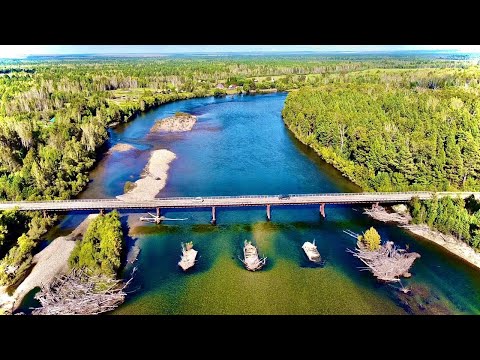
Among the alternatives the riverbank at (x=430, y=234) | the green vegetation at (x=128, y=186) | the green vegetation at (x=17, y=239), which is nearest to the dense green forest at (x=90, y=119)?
the green vegetation at (x=17, y=239)

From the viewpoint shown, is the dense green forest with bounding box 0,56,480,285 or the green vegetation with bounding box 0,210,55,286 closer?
the green vegetation with bounding box 0,210,55,286

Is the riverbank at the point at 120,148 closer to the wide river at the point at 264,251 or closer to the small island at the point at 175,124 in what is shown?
the wide river at the point at 264,251

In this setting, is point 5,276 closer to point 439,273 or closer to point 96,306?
point 96,306

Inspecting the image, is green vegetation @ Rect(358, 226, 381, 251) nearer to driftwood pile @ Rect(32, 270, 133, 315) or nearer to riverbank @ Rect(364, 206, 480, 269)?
riverbank @ Rect(364, 206, 480, 269)

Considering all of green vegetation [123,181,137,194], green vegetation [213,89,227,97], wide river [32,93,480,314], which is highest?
green vegetation [213,89,227,97]

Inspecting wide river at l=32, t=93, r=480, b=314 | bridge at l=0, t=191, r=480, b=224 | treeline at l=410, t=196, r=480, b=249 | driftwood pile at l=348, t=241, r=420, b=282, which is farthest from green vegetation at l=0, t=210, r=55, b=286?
treeline at l=410, t=196, r=480, b=249

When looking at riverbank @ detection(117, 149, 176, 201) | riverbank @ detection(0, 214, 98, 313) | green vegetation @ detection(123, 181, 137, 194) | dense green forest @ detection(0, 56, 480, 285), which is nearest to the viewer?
riverbank @ detection(0, 214, 98, 313)
